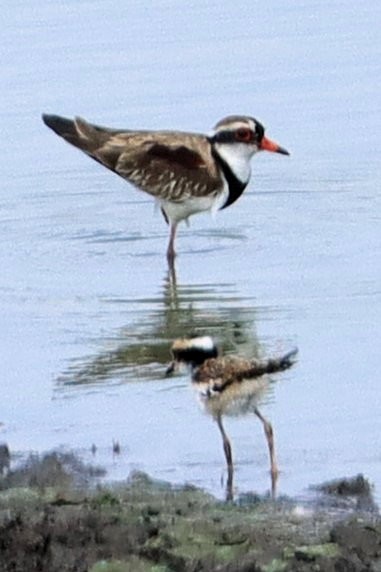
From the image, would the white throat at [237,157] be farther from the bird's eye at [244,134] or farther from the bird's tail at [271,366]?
the bird's tail at [271,366]

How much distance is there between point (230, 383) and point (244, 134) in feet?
17.1

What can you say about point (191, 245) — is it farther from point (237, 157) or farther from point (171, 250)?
point (237, 157)

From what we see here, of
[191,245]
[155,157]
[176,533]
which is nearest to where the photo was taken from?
[176,533]

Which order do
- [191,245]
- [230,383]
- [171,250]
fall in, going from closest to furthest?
[230,383]
[171,250]
[191,245]

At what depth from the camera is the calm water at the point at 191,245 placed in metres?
10.1

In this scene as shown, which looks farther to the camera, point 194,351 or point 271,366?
point 194,351

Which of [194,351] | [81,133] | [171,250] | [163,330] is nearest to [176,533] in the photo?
[194,351]

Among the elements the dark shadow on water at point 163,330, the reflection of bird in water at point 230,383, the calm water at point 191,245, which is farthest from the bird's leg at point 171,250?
the reflection of bird in water at point 230,383

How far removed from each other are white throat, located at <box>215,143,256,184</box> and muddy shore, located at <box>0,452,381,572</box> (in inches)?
229

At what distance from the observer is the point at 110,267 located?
13398 millimetres

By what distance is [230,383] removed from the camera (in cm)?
931

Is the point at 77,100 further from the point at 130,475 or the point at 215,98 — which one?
the point at 130,475

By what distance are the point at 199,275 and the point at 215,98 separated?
13.7 feet

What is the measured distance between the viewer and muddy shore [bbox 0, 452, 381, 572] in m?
7.53
